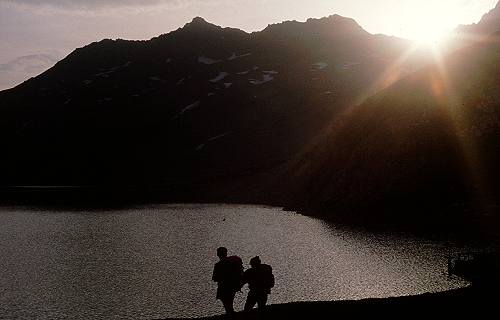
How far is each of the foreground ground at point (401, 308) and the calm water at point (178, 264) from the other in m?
19.2

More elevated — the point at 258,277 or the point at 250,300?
the point at 258,277

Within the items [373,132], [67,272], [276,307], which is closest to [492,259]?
[276,307]

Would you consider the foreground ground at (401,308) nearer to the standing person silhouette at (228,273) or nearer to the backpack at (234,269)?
the standing person silhouette at (228,273)

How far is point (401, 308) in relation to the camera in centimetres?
2844

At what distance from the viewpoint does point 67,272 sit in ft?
218

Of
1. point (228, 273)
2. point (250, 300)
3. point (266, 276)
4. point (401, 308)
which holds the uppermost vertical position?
point (228, 273)

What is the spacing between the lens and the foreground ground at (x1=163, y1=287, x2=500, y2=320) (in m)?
26.7

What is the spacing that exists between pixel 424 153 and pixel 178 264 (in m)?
71.6

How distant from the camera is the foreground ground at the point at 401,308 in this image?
26719mm

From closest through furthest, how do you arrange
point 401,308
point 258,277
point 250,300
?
point 258,277, point 250,300, point 401,308

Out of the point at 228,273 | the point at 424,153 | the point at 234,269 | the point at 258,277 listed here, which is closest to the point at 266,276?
the point at 258,277

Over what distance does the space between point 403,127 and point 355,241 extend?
1986 inches

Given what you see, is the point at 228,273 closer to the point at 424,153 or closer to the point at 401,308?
the point at 401,308

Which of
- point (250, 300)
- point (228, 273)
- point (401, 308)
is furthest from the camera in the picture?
point (401, 308)
